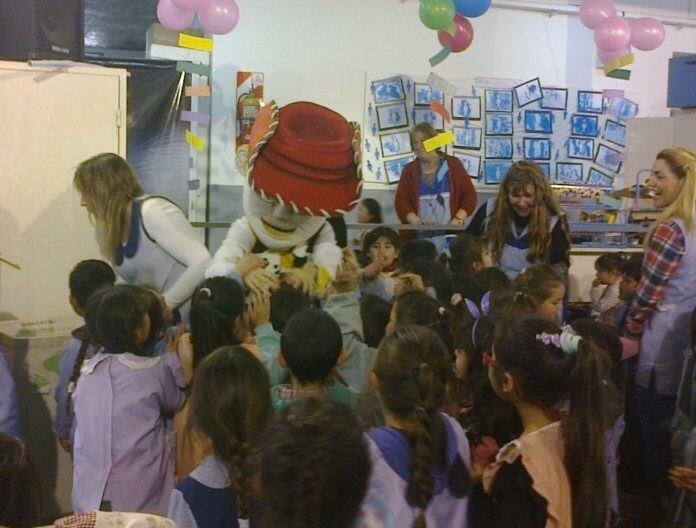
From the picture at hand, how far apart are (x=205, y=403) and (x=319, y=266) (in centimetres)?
100

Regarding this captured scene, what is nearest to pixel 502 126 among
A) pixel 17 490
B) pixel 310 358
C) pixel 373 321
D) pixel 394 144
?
pixel 394 144

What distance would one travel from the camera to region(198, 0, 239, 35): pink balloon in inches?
214

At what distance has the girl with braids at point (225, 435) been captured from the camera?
5.57ft

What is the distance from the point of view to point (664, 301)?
10.0ft

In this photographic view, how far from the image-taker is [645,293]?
302 centimetres

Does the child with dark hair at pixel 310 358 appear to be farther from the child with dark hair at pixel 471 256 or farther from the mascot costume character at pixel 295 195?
the child with dark hair at pixel 471 256

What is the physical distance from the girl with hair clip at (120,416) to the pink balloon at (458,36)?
406cm

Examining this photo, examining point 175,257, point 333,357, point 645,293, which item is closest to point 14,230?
point 175,257

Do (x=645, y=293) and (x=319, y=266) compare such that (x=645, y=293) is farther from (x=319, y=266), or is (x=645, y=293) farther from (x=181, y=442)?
(x=181, y=442)

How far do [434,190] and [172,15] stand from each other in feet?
6.64

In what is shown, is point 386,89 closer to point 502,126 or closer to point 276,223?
point 502,126

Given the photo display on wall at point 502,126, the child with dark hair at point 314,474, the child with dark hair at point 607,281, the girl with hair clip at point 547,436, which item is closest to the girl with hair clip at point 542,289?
the girl with hair clip at point 547,436

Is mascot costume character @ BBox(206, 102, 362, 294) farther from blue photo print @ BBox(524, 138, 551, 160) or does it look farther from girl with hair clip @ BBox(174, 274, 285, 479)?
blue photo print @ BBox(524, 138, 551, 160)

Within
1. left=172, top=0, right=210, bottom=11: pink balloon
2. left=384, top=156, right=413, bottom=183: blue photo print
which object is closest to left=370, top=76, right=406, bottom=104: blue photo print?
left=384, top=156, right=413, bottom=183: blue photo print
